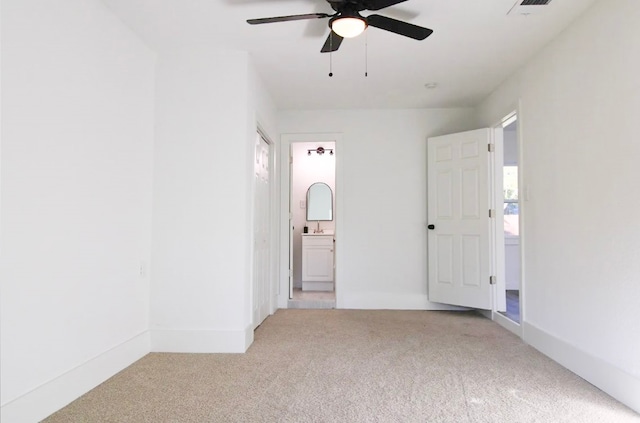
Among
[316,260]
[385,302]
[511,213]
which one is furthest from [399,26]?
[511,213]

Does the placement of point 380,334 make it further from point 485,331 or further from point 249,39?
point 249,39

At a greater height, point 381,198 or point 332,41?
Result: point 332,41

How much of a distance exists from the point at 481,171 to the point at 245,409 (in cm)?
324

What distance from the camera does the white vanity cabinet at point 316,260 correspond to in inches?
227

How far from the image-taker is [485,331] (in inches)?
142

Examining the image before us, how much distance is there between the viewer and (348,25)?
2.13m

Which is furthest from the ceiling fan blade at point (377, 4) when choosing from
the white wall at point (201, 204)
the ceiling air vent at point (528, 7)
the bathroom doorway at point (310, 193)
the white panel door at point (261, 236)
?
the bathroom doorway at point (310, 193)

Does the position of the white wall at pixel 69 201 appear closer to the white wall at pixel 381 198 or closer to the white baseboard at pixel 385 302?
the white wall at pixel 381 198

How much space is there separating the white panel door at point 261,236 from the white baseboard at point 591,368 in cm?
234

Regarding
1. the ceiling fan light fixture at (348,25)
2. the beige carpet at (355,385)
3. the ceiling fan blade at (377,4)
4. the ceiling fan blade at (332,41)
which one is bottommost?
the beige carpet at (355,385)

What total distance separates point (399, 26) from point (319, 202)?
13.3 ft

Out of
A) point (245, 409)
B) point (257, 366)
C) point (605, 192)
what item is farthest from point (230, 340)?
point (605, 192)

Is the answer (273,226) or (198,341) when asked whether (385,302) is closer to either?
(273,226)

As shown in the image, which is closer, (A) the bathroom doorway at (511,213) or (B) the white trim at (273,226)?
(B) the white trim at (273,226)
